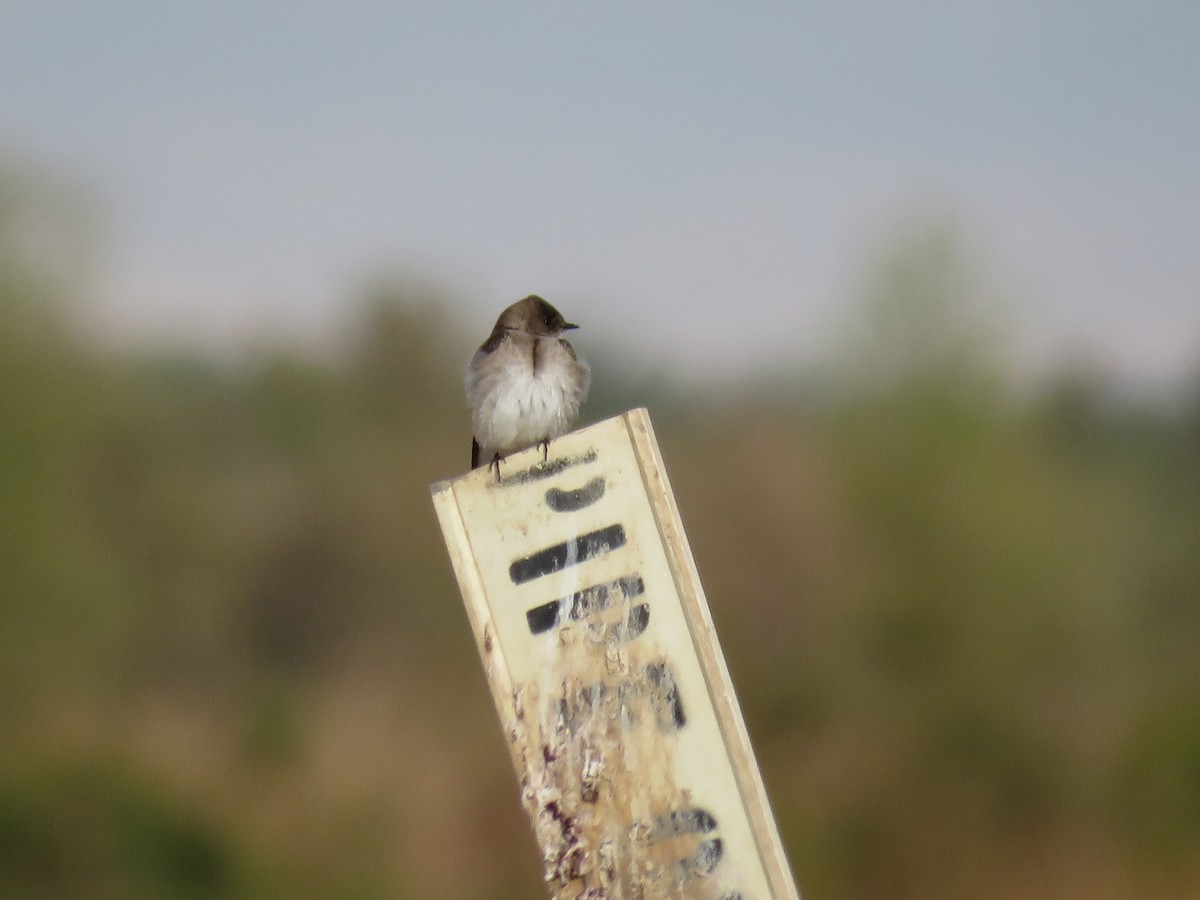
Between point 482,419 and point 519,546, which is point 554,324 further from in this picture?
point 519,546

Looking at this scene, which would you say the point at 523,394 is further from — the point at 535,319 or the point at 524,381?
the point at 535,319

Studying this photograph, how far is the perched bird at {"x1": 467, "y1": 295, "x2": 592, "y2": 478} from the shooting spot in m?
3.25

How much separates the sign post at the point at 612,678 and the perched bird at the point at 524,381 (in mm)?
1624

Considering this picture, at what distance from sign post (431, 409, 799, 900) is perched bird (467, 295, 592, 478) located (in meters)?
1.62

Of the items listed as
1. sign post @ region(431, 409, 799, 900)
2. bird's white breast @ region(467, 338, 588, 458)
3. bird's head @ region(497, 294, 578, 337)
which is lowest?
sign post @ region(431, 409, 799, 900)

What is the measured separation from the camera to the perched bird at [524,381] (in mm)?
3248

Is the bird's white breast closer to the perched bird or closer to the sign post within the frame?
the perched bird

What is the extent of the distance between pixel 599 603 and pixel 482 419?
1.80 metres

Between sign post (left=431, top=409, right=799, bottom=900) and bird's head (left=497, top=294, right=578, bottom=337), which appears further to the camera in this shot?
bird's head (left=497, top=294, right=578, bottom=337)

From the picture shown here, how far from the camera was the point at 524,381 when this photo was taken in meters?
3.26

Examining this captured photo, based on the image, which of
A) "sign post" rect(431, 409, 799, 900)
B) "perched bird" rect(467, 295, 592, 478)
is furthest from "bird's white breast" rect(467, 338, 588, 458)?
"sign post" rect(431, 409, 799, 900)

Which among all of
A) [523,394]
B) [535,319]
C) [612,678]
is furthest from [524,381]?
[612,678]

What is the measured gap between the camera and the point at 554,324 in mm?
3408

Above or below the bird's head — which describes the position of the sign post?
below
